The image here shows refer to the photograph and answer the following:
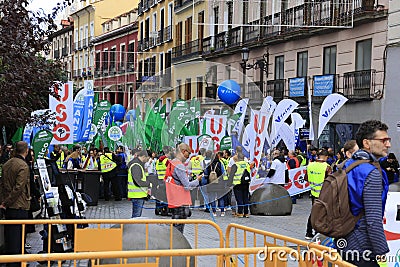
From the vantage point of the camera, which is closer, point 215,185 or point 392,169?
point 215,185

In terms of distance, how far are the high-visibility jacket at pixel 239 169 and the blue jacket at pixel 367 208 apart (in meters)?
10.3

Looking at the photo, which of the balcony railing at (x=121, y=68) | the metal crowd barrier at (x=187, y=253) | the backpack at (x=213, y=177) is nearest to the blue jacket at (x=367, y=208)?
the metal crowd barrier at (x=187, y=253)

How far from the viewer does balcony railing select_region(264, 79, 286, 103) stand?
28717 mm

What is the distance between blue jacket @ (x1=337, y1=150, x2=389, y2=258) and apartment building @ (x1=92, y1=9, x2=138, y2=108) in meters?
44.4

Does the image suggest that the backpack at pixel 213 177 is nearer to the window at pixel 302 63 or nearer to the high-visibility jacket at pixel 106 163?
the high-visibility jacket at pixel 106 163

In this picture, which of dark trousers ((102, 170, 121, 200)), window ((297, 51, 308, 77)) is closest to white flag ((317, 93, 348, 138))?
dark trousers ((102, 170, 121, 200))

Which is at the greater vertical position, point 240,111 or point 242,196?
point 240,111

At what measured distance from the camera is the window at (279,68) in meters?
29.7

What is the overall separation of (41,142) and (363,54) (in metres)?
11.6

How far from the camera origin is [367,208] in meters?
5.48

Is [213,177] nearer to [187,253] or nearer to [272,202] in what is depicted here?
[272,202]

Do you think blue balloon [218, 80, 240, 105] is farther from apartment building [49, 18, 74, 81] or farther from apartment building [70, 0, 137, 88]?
apartment building [49, 18, 74, 81]

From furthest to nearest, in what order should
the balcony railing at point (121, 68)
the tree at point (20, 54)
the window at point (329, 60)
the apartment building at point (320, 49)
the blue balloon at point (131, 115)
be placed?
the balcony railing at point (121, 68), the window at point (329, 60), the apartment building at point (320, 49), the blue balloon at point (131, 115), the tree at point (20, 54)

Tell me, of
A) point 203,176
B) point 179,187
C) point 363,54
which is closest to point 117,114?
point 363,54
